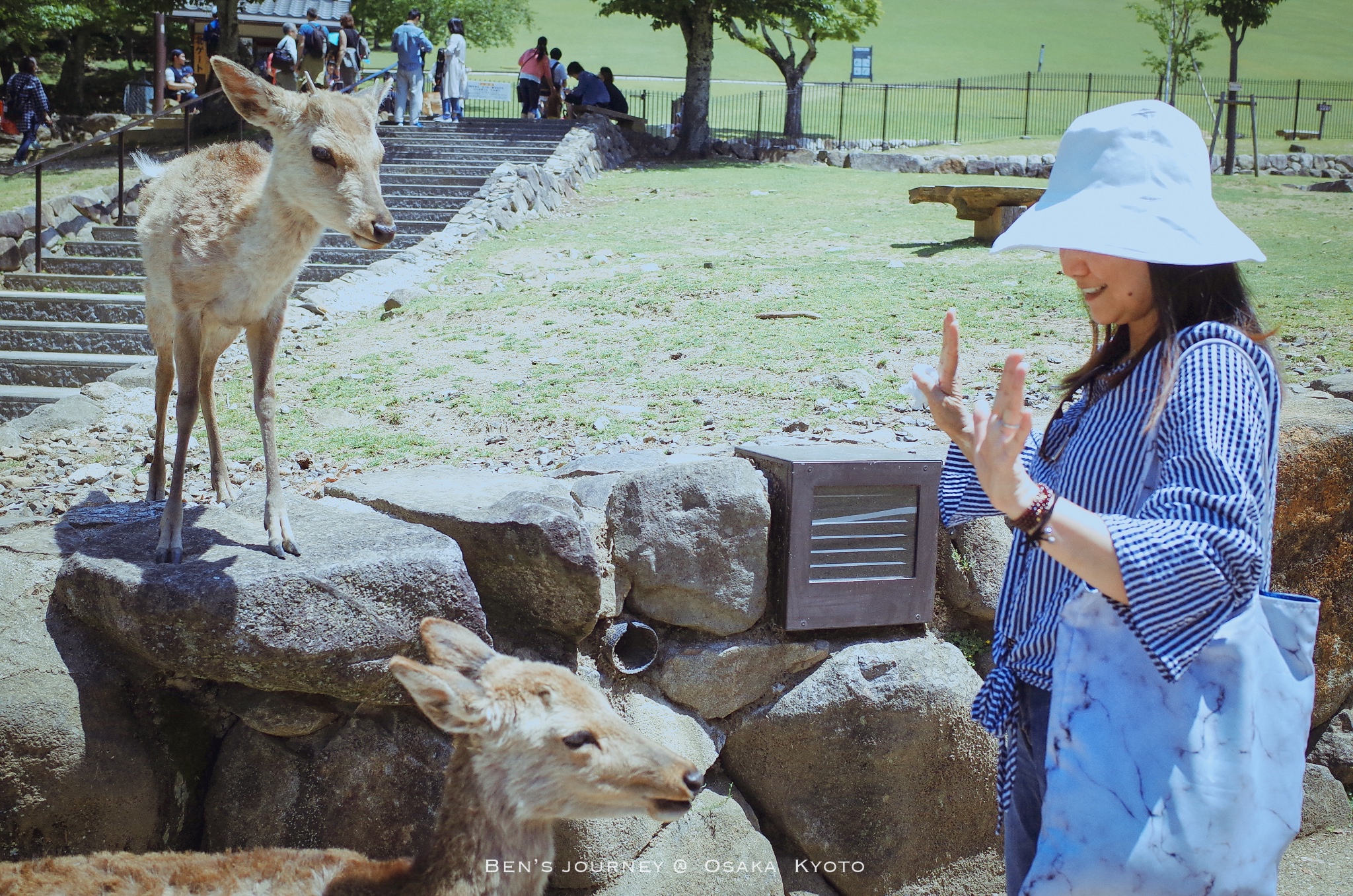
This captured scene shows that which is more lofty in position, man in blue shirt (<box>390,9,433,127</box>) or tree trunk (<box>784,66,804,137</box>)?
tree trunk (<box>784,66,804,137</box>)

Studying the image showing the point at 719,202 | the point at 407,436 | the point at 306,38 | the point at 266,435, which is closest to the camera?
the point at 266,435

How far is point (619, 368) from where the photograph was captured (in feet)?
22.9

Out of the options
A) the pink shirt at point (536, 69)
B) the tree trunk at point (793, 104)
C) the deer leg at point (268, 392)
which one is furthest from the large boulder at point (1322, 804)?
the tree trunk at point (793, 104)

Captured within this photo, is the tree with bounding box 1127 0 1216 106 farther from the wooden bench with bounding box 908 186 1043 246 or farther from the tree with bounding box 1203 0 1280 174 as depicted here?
the wooden bench with bounding box 908 186 1043 246

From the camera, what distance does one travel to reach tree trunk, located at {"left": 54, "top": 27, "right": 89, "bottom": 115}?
29078mm

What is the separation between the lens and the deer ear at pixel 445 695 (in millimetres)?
2562

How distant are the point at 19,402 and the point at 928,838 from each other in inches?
258

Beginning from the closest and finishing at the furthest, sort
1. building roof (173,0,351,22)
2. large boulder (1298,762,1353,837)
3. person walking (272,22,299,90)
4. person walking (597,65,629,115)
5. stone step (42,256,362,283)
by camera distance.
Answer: large boulder (1298,762,1353,837), stone step (42,256,362,283), person walking (272,22,299,90), person walking (597,65,629,115), building roof (173,0,351,22)

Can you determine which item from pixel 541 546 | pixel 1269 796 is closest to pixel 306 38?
pixel 541 546

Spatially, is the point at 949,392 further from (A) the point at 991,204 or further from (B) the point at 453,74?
(B) the point at 453,74

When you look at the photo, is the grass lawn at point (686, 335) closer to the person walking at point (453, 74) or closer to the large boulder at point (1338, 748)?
the large boulder at point (1338, 748)

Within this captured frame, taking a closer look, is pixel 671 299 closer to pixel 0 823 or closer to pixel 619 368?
pixel 619 368

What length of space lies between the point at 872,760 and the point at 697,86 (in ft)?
71.4

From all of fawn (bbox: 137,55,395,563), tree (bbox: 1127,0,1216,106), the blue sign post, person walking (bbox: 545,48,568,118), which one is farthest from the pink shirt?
fawn (bbox: 137,55,395,563)
